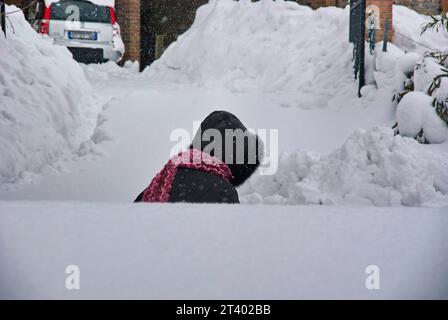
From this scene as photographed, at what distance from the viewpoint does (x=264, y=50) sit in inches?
280

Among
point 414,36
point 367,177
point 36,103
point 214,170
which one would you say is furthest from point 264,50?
point 214,170

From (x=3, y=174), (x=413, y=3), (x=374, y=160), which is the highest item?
(x=413, y=3)

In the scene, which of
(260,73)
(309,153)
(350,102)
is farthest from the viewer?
(260,73)

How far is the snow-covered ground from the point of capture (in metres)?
1.38

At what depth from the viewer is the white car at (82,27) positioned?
6.43 meters

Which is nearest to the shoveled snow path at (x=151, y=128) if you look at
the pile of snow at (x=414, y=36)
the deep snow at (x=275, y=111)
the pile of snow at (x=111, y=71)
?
the deep snow at (x=275, y=111)

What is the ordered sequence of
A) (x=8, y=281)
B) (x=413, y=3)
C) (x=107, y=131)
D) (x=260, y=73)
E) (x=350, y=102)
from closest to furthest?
(x=8, y=281) < (x=107, y=131) < (x=350, y=102) < (x=260, y=73) < (x=413, y=3)

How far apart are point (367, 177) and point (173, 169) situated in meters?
1.35

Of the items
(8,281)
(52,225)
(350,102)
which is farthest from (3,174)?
(350,102)

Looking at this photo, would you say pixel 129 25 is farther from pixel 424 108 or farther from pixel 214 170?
pixel 214 170

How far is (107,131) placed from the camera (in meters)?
4.64

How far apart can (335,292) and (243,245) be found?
0.93ft

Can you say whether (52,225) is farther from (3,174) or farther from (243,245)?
(3,174)

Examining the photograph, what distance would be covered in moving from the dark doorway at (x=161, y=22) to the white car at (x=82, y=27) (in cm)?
344
